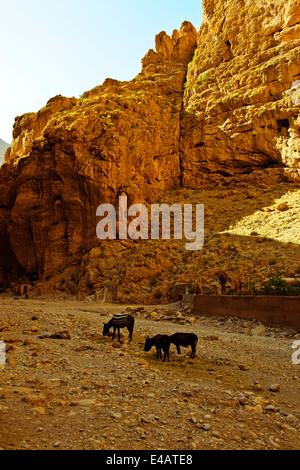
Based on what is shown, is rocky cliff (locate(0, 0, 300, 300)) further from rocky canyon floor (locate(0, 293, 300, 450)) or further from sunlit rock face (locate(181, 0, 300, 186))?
rocky canyon floor (locate(0, 293, 300, 450))

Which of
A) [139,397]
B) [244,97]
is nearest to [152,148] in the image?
[244,97]

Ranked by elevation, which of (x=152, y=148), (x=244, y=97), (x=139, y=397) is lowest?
(x=139, y=397)

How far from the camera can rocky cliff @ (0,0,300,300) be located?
24.9 meters

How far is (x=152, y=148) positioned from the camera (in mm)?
28953

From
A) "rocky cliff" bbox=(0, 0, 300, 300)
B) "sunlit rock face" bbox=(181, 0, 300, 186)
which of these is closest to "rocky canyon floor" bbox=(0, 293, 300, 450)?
"rocky cliff" bbox=(0, 0, 300, 300)

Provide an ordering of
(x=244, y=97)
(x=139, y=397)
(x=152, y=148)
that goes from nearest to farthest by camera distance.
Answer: (x=139, y=397) → (x=244, y=97) → (x=152, y=148)

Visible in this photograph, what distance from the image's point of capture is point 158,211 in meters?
26.3

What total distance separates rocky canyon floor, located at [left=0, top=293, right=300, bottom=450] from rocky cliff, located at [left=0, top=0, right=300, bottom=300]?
13772mm

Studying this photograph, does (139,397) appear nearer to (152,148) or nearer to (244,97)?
(152,148)

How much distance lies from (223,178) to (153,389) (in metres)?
26.0

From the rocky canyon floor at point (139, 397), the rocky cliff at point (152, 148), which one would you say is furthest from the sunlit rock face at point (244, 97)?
the rocky canyon floor at point (139, 397)

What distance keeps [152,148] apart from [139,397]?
26.4 metres

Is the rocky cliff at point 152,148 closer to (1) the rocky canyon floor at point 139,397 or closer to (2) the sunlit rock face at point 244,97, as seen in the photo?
(2) the sunlit rock face at point 244,97

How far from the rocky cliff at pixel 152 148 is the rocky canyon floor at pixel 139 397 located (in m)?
13.8
